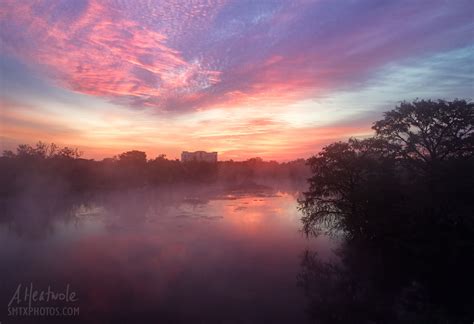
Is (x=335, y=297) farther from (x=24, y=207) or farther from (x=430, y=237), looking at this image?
(x=24, y=207)

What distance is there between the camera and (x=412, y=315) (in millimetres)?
13109

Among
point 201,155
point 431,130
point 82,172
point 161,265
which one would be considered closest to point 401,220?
point 431,130

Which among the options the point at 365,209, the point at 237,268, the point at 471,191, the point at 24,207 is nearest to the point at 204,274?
the point at 237,268

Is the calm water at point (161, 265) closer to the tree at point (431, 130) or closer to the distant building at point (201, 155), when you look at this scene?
the tree at point (431, 130)

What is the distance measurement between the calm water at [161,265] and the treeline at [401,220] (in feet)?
8.62

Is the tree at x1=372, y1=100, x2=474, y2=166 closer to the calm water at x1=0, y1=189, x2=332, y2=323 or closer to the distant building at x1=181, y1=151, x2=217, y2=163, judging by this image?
the calm water at x1=0, y1=189, x2=332, y2=323

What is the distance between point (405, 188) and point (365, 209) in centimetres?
317

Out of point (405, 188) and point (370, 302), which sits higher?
point (405, 188)

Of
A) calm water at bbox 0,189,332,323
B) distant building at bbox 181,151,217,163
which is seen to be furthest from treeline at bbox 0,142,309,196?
distant building at bbox 181,151,217,163

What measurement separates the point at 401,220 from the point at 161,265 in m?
16.5

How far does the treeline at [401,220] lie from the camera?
14.5 metres

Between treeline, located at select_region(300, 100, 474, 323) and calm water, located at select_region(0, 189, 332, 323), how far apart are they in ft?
8.62

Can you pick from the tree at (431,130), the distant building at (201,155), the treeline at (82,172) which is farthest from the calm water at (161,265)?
the distant building at (201,155)

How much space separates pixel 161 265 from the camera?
1948 centimetres
